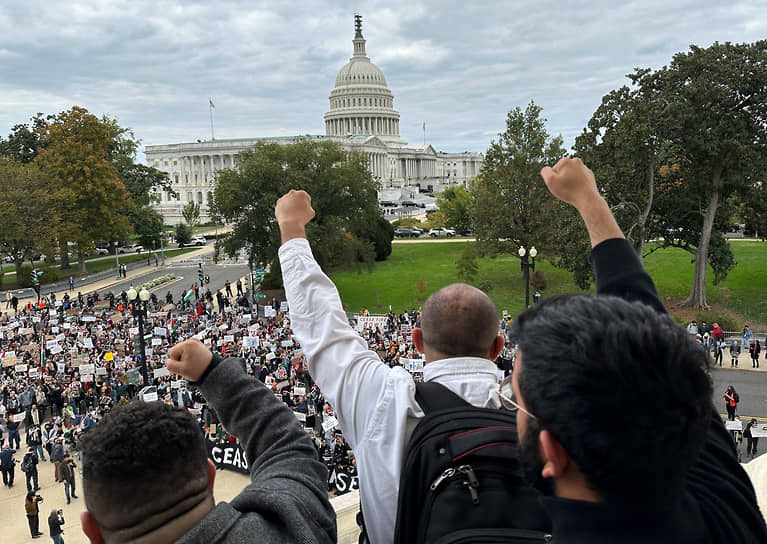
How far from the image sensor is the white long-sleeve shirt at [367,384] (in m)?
2.57

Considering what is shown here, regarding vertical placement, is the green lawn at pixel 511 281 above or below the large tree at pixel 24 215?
below

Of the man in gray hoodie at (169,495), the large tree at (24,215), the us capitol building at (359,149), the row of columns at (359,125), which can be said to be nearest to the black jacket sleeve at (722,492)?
the man in gray hoodie at (169,495)

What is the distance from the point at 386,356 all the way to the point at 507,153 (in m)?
21.4

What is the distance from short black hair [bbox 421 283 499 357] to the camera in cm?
290

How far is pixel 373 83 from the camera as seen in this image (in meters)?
167

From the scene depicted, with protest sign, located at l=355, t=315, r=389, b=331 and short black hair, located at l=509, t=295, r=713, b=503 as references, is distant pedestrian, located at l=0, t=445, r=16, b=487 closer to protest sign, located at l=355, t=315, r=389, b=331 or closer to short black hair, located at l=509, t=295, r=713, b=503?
protest sign, located at l=355, t=315, r=389, b=331

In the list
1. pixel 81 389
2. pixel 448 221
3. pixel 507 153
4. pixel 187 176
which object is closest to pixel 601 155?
pixel 507 153

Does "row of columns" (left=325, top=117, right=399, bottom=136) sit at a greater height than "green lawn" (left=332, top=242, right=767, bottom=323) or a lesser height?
greater

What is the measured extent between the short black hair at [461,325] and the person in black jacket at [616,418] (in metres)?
1.20

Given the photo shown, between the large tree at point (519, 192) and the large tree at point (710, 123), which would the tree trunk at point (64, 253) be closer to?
the large tree at point (519, 192)

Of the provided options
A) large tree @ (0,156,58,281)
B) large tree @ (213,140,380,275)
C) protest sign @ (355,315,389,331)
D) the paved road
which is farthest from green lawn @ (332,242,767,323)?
large tree @ (0,156,58,281)

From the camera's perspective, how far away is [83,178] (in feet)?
178

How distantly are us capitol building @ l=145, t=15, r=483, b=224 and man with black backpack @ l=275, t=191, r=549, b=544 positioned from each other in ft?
425

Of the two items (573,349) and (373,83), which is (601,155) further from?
(373,83)
